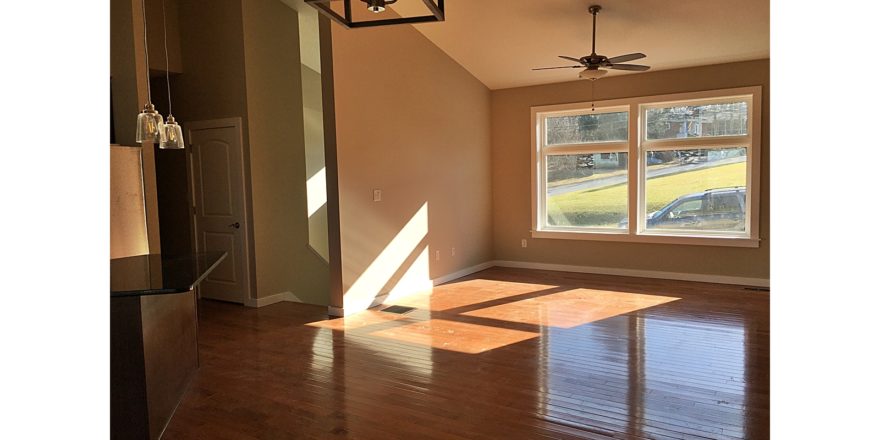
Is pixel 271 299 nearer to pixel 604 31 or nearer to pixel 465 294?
pixel 465 294

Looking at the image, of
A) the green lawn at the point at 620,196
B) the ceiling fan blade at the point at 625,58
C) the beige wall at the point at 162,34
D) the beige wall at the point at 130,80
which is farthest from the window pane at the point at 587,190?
the beige wall at the point at 130,80

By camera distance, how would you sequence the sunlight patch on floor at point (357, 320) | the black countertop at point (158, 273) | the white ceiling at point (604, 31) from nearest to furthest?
1. the black countertop at point (158, 273)
2. the sunlight patch on floor at point (357, 320)
3. the white ceiling at point (604, 31)

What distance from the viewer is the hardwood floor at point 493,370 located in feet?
9.89

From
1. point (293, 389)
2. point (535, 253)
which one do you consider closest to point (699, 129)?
point (535, 253)

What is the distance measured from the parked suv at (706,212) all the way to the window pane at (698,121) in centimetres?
69

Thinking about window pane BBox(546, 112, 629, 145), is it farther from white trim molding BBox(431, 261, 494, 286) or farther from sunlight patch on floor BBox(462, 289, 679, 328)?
sunlight patch on floor BBox(462, 289, 679, 328)

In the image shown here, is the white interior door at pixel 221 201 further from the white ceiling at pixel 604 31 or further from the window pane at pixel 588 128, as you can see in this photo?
the window pane at pixel 588 128

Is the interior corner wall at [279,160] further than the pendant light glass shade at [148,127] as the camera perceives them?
Yes

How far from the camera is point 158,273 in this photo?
9.02 feet

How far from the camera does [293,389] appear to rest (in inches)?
140

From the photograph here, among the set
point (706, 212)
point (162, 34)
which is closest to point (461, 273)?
point (706, 212)
